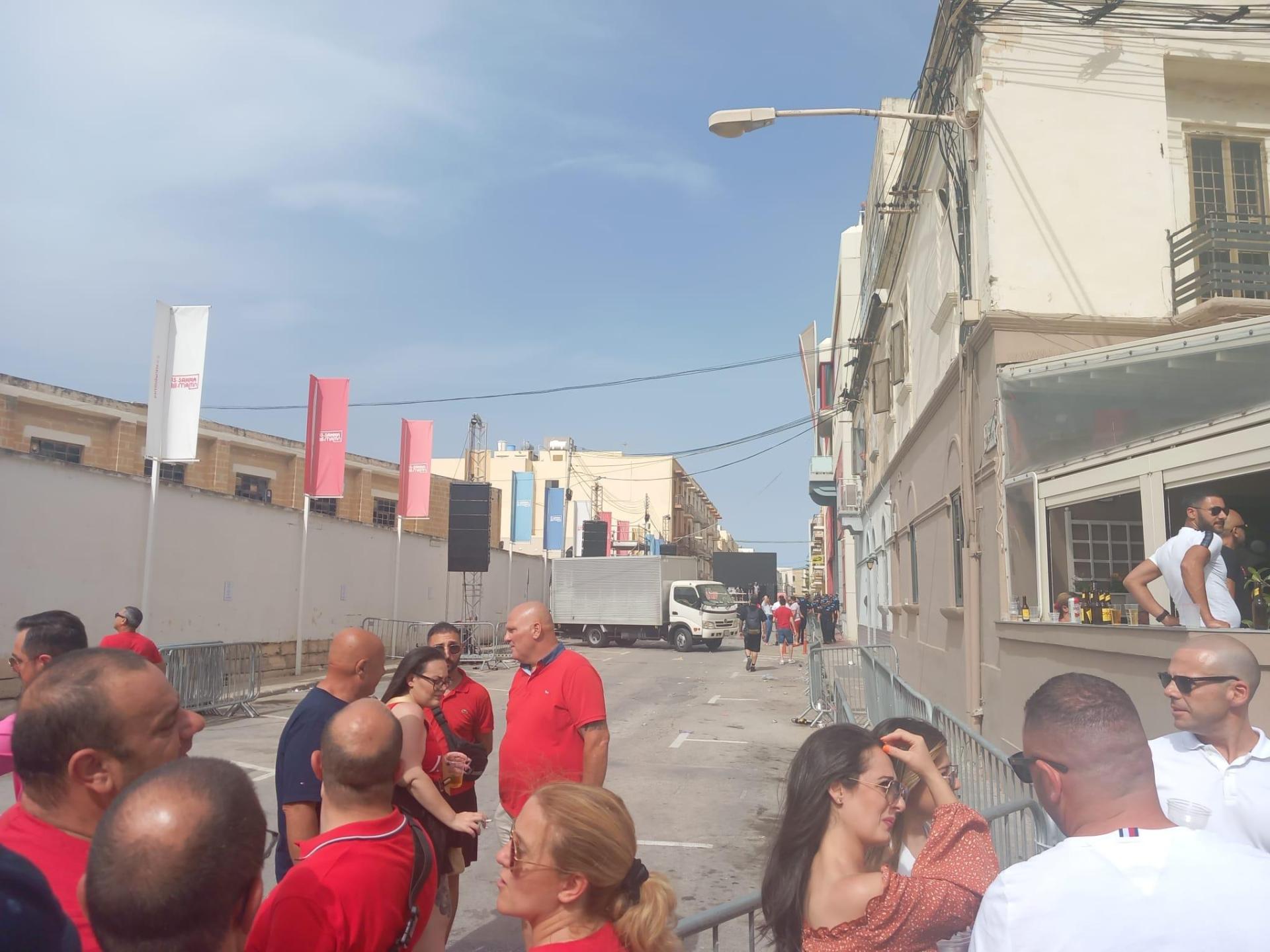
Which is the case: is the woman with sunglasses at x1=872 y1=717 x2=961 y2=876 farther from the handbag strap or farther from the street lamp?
the street lamp

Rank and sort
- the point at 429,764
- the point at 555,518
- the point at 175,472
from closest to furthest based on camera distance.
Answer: the point at 429,764, the point at 175,472, the point at 555,518

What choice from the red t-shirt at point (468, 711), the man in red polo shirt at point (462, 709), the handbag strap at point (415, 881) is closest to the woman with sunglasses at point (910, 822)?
the handbag strap at point (415, 881)

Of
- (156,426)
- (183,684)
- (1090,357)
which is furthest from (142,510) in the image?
(1090,357)

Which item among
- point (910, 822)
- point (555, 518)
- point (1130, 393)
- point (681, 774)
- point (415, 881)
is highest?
point (555, 518)

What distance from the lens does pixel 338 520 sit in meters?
24.0

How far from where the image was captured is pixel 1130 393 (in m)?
8.81

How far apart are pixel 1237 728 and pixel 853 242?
39297mm

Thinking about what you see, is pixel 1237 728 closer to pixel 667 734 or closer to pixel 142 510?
pixel 667 734

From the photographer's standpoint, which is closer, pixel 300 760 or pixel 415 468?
pixel 300 760

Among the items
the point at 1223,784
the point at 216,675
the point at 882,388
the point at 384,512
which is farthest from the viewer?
the point at 384,512

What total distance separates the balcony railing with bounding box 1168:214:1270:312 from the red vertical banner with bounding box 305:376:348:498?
1586 cm

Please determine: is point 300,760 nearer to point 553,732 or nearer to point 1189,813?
point 553,732

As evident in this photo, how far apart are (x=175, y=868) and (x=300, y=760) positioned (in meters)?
2.31

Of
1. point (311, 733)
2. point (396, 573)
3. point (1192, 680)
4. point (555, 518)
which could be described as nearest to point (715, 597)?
point (555, 518)
